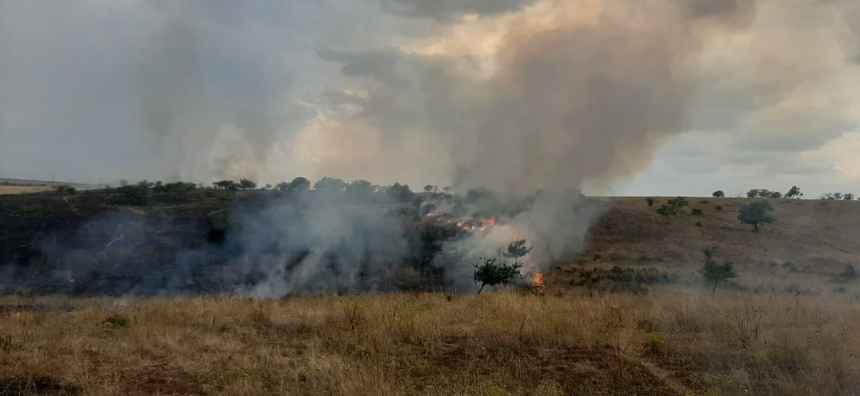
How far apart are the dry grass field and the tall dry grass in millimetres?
35

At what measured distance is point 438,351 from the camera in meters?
10.1

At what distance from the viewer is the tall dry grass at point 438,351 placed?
762 centimetres

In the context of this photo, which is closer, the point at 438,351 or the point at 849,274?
the point at 438,351

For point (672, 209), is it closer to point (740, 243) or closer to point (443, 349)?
point (740, 243)

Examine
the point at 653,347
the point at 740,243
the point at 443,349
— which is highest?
the point at 740,243

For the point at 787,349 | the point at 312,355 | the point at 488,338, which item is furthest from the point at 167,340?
the point at 787,349

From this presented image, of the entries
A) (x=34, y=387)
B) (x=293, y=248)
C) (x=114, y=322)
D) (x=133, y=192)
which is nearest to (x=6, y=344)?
(x=114, y=322)

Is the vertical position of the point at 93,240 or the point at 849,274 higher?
the point at 93,240

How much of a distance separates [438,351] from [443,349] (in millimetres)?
198

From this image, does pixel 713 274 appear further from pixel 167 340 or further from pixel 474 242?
pixel 167 340

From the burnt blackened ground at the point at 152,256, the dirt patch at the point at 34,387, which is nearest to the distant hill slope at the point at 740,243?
the burnt blackened ground at the point at 152,256

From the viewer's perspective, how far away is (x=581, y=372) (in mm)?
8523

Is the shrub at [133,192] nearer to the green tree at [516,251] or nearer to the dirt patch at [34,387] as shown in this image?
the green tree at [516,251]

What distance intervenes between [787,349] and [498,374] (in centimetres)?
560
